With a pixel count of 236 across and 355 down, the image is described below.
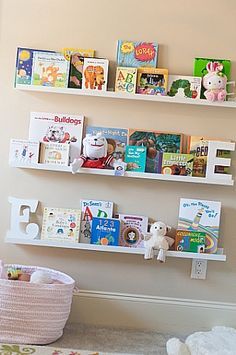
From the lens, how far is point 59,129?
2.64 metres

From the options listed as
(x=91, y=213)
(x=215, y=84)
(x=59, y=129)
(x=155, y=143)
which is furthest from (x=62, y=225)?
(x=215, y=84)

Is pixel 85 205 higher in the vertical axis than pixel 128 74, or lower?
lower

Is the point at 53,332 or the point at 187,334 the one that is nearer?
the point at 53,332

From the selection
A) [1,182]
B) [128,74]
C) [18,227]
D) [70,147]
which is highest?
[128,74]

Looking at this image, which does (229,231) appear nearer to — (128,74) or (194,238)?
(194,238)

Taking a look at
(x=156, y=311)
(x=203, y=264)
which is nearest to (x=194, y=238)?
(x=203, y=264)

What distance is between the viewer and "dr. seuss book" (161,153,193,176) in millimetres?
2609

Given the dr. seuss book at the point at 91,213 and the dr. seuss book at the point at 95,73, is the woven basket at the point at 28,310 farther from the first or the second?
the dr. seuss book at the point at 95,73

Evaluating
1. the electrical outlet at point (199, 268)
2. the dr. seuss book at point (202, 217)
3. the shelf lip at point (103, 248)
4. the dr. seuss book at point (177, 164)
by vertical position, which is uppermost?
the dr. seuss book at point (177, 164)

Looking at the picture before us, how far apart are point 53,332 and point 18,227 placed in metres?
0.54

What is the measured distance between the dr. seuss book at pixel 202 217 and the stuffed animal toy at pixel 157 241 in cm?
11

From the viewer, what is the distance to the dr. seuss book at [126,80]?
259 centimetres

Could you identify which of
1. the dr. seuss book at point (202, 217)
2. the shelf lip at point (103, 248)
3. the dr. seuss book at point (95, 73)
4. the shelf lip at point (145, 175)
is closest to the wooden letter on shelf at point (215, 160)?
the shelf lip at point (145, 175)

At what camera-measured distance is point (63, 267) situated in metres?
2.70
